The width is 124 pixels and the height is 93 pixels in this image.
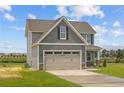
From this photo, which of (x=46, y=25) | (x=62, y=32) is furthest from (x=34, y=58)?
(x=46, y=25)

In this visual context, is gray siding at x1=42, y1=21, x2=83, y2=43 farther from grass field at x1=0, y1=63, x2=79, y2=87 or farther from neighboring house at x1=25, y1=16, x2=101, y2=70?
grass field at x1=0, y1=63, x2=79, y2=87

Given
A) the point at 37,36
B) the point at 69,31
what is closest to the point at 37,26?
the point at 37,36

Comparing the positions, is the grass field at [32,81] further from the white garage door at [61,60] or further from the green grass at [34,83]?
the white garage door at [61,60]

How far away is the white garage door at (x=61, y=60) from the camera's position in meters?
34.1

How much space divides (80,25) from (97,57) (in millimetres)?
4945

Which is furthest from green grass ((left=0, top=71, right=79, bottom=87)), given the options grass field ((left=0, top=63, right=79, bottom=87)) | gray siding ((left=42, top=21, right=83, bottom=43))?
gray siding ((left=42, top=21, right=83, bottom=43))

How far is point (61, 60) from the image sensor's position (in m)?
34.3

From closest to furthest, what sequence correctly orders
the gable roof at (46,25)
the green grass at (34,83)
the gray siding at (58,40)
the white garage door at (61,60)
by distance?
the green grass at (34,83) → the white garage door at (61,60) → the gray siding at (58,40) → the gable roof at (46,25)

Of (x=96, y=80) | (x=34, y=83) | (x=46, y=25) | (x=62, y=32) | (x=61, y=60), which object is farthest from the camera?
(x=46, y=25)

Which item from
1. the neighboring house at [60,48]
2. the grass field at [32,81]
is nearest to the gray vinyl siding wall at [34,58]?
the neighboring house at [60,48]

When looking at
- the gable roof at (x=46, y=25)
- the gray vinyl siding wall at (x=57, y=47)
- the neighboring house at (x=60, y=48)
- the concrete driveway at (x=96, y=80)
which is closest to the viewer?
the concrete driveway at (x=96, y=80)

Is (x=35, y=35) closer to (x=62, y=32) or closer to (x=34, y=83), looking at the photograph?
(x=62, y=32)
